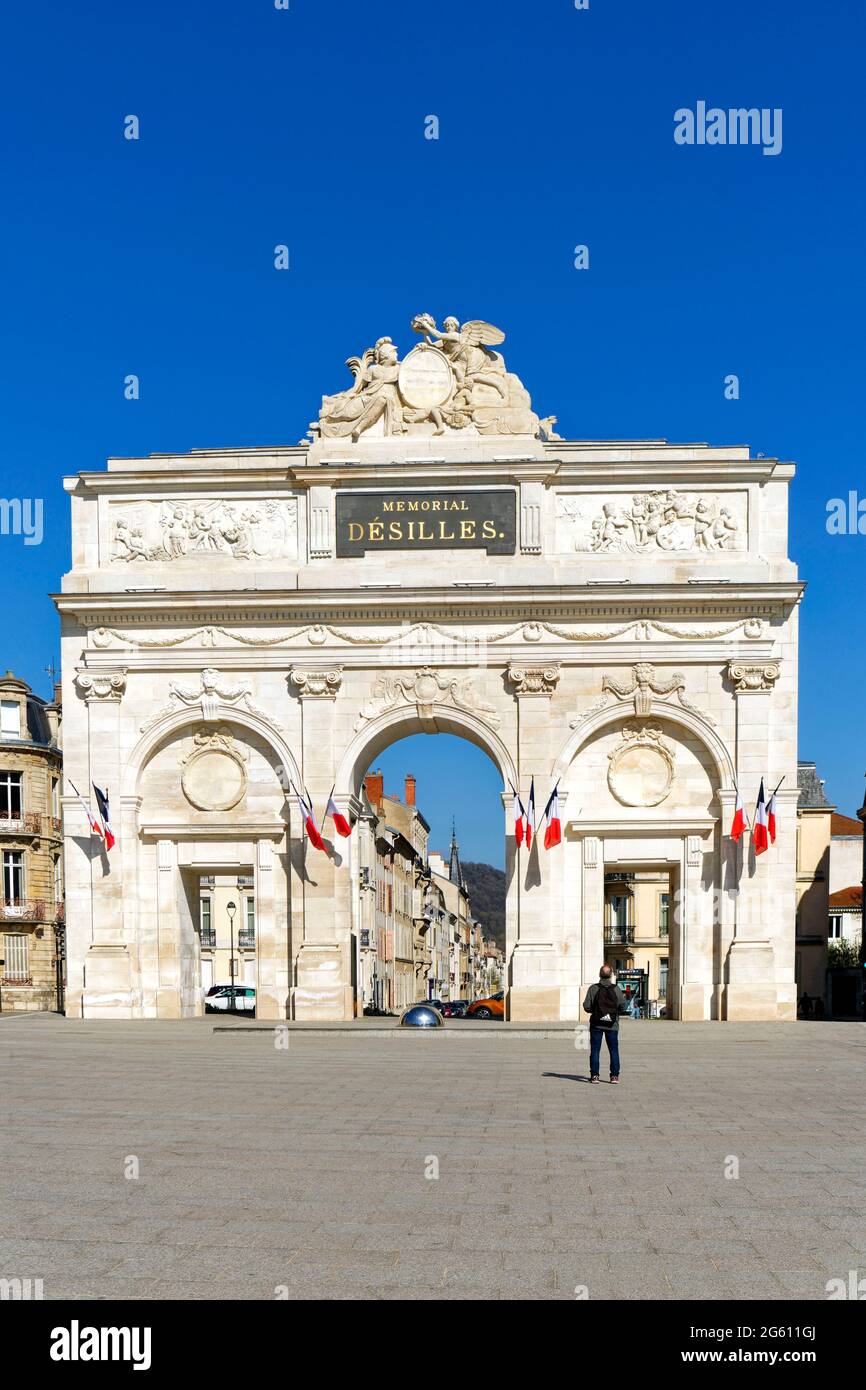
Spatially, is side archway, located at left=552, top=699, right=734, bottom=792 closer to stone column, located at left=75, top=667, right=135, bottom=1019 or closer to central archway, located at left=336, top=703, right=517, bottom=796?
central archway, located at left=336, top=703, right=517, bottom=796

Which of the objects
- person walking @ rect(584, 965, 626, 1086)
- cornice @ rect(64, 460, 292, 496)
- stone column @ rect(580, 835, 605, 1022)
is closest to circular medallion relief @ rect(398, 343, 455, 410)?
cornice @ rect(64, 460, 292, 496)

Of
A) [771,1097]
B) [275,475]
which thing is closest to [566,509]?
[275,475]

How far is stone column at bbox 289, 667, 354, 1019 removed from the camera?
36656 mm

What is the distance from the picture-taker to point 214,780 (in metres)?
38.4

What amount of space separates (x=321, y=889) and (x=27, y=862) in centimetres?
2237

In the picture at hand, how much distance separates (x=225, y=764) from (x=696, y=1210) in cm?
2824

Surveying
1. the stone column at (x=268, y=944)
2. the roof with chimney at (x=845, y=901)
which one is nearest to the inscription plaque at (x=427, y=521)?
the stone column at (x=268, y=944)

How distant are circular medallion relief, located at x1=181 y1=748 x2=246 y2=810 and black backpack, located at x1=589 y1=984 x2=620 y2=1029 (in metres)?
18.0

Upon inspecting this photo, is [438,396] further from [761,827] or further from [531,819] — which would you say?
[761,827]

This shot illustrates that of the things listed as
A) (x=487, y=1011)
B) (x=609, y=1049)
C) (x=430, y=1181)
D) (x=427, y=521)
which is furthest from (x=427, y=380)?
(x=430, y=1181)

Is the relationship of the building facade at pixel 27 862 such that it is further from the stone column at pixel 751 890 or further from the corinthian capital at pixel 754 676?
the corinthian capital at pixel 754 676

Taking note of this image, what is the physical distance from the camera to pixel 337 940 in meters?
37.0
